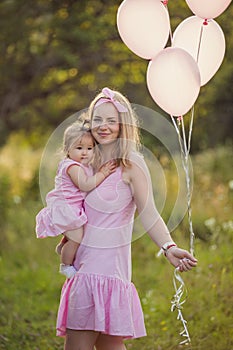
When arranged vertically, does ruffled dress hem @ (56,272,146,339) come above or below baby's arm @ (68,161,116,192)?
below

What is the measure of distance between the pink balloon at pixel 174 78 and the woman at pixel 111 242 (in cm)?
33

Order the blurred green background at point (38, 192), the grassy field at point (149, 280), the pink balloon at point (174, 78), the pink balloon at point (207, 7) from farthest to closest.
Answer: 1. the blurred green background at point (38, 192)
2. the grassy field at point (149, 280)
3. the pink balloon at point (207, 7)
4. the pink balloon at point (174, 78)

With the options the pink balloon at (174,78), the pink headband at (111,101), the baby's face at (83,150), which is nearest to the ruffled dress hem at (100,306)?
the baby's face at (83,150)

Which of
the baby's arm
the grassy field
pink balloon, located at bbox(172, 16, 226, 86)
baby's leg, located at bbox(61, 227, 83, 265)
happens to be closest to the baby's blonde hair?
the baby's arm

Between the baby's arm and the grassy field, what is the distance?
1.80 meters

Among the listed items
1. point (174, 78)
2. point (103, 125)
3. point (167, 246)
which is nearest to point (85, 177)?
point (103, 125)

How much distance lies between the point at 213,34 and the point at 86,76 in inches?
235

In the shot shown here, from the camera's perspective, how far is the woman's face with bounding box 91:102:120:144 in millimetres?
3299

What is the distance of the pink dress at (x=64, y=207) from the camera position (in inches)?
128

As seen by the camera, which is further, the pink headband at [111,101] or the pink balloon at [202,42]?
the pink balloon at [202,42]

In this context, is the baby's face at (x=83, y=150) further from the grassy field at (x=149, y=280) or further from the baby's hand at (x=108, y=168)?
the grassy field at (x=149, y=280)

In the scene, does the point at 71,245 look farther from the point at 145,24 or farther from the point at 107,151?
the point at 145,24

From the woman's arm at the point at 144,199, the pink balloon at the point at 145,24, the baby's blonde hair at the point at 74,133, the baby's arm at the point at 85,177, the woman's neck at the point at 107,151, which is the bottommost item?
the woman's arm at the point at 144,199

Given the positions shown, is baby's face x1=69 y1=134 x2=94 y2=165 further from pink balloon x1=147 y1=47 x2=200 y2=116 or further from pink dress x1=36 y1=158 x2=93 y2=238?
pink balloon x1=147 y1=47 x2=200 y2=116
